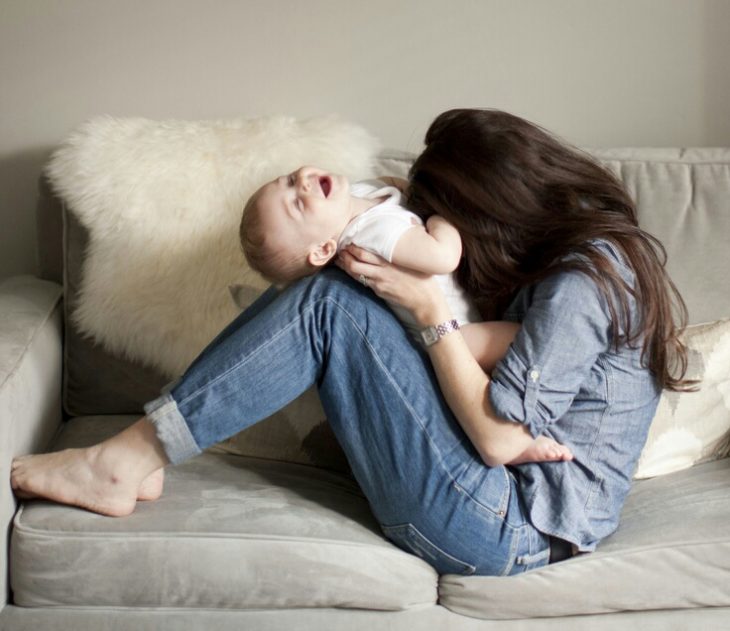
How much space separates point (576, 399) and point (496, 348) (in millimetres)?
159

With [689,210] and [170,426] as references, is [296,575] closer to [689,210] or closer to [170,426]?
[170,426]

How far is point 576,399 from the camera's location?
5.17 feet

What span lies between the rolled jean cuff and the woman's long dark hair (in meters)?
0.54

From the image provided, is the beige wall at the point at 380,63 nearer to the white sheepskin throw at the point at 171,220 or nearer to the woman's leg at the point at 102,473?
the white sheepskin throw at the point at 171,220

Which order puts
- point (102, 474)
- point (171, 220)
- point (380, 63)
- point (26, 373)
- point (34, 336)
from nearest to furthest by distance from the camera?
1. point (102, 474)
2. point (26, 373)
3. point (34, 336)
4. point (171, 220)
5. point (380, 63)

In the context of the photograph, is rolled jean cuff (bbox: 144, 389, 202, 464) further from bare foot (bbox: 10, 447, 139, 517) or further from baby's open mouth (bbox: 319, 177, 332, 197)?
baby's open mouth (bbox: 319, 177, 332, 197)

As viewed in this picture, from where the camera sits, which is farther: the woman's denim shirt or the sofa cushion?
the sofa cushion

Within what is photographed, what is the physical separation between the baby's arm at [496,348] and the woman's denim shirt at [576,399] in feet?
0.07

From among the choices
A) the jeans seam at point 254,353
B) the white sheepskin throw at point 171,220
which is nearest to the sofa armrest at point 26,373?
the white sheepskin throw at point 171,220

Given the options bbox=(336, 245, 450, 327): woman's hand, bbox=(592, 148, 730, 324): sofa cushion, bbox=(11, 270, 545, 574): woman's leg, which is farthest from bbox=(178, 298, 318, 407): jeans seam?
bbox=(592, 148, 730, 324): sofa cushion

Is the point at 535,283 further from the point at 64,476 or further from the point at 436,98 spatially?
the point at 436,98

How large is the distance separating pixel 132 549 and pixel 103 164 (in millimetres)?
932

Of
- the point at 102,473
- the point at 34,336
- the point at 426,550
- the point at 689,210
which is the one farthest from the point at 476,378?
the point at 34,336

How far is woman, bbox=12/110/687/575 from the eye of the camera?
149 cm
